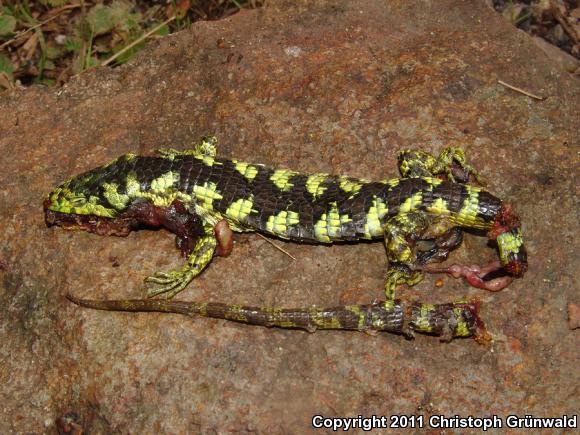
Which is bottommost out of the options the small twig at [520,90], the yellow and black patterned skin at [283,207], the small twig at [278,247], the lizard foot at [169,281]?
the lizard foot at [169,281]

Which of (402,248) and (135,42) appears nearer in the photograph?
(402,248)

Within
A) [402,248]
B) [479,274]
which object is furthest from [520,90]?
[402,248]

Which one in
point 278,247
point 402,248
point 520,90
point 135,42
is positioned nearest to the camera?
point 402,248

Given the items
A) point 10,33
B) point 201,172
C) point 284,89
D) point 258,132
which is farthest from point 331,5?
point 10,33

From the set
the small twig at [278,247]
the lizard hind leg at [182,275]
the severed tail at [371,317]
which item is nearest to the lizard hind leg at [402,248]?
the severed tail at [371,317]

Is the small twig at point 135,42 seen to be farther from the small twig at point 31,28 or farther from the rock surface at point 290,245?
the small twig at point 31,28

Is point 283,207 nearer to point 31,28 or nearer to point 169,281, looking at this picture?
point 169,281
